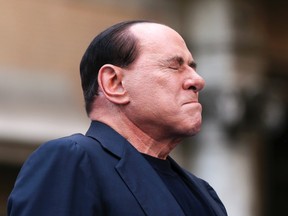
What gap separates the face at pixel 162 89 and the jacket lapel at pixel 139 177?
0.11 m

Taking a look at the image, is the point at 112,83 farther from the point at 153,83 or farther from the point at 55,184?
the point at 55,184

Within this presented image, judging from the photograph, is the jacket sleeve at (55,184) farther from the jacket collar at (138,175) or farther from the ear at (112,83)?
the ear at (112,83)

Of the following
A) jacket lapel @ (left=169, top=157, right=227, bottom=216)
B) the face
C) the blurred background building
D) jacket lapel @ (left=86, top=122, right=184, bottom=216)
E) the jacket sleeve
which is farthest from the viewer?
the blurred background building

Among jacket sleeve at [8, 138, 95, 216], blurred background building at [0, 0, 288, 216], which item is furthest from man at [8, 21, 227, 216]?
blurred background building at [0, 0, 288, 216]

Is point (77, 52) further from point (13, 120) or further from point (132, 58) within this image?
point (132, 58)

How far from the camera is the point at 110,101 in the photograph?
3389 mm

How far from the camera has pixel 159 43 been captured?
11.2 ft

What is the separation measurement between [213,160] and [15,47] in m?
2.31

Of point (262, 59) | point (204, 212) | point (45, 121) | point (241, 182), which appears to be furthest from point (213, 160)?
point (204, 212)

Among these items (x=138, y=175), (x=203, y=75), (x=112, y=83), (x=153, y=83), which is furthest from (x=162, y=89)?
(x=203, y=75)

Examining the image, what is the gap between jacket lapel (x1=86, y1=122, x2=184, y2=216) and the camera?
Result: 314cm

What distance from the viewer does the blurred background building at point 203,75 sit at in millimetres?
9594

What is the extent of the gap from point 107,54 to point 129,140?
28cm

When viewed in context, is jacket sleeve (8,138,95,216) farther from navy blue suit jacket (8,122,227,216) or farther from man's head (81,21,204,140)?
man's head (81,21,204,140)
